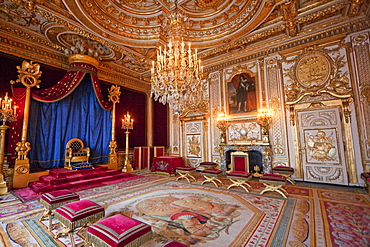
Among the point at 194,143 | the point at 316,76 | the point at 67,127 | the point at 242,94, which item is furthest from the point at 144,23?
the point at 316,76

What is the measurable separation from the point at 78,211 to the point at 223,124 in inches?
217

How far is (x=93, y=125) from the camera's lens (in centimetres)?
671

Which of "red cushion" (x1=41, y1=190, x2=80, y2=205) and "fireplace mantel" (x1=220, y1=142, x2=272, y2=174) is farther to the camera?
"fireplace mantel" (x1=220, y1=142, x2=272, y2=174)

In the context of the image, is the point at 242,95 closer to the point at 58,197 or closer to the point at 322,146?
the point at 322,146

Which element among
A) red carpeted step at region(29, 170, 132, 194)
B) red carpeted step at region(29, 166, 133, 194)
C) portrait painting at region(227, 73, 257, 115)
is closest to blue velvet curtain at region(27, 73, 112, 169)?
red carpeted step at region(29, 166, 133, 194)

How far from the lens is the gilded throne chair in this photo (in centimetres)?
576

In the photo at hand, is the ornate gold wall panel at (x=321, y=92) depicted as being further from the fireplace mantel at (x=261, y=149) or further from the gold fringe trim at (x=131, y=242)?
the gold fringe trim at (x=131, y=242)

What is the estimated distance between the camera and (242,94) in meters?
6.64

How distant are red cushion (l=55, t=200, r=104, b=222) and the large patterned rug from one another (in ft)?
1.27

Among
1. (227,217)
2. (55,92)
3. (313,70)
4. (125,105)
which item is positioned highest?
(313,70)

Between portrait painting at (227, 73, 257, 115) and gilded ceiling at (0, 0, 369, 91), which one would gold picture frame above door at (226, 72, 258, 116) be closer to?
portrait painting at (227, 73, 257, 115)

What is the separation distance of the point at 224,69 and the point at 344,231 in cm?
617

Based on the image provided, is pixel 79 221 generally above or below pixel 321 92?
below

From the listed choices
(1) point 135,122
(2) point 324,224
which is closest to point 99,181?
(1) point 135,122
